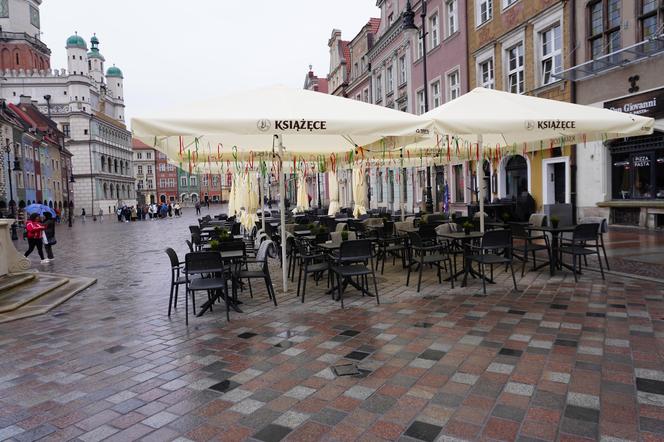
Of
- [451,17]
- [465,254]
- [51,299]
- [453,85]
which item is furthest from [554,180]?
[51,299]

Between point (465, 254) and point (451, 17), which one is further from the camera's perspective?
point (451, 17)

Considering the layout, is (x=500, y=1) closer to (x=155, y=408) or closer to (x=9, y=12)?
(x=155, y=408)

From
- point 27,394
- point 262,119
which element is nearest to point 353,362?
point 27,394

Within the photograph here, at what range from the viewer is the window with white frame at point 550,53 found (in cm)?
1709

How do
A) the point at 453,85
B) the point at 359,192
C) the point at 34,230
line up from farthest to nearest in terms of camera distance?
→ the point at 453,85 < the point at 359,192 < the point at 34,230

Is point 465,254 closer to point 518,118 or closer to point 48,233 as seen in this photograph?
point 518,118

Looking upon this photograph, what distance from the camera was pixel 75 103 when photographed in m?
74.5

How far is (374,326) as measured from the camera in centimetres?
548

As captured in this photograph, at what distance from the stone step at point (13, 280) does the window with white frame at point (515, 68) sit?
59.3ft

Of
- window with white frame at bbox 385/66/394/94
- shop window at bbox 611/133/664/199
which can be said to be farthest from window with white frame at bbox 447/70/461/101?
shop window at bbox 611/133/664/199

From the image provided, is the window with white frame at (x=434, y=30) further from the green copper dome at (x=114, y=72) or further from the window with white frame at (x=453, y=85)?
the green copper dome at (x=114, y=72)

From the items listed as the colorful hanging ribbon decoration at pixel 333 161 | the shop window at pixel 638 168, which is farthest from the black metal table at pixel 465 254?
the shop window at pixel 638 168

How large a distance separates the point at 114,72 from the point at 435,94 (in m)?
97.9

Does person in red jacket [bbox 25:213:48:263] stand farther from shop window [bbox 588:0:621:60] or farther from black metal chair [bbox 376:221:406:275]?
shop window [bbox 588:0:621:60]
